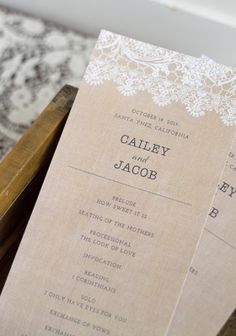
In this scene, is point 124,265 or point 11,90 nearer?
point 124,265

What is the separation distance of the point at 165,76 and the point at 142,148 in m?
0.08

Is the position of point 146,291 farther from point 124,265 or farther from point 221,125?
point 221,125

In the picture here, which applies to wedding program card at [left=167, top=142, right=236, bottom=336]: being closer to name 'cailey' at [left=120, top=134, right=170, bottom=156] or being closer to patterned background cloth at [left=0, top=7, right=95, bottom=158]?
name 'cailey' at [left=120, top=134, right=170, bottom=156]

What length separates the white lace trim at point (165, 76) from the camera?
20.7 inches

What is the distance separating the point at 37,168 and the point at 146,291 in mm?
178

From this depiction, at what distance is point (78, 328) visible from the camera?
528mm

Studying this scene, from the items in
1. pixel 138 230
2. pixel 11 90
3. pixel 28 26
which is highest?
pixel 28 26

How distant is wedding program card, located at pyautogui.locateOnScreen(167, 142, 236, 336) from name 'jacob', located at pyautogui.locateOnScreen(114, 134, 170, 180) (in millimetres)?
89

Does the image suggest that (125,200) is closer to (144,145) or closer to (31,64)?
(144,145)

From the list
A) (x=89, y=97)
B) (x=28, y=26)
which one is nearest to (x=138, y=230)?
(x=89, y=97)

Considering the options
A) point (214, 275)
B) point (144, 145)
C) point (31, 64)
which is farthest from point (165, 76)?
point (31, 64)

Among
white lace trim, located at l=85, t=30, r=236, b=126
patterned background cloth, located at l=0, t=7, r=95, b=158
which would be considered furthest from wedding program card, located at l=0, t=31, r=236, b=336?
patterned background cloth, located at l=0, t=7, r=95, b=158

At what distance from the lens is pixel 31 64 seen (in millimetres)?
939

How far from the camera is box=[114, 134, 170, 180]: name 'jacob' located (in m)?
0.53
